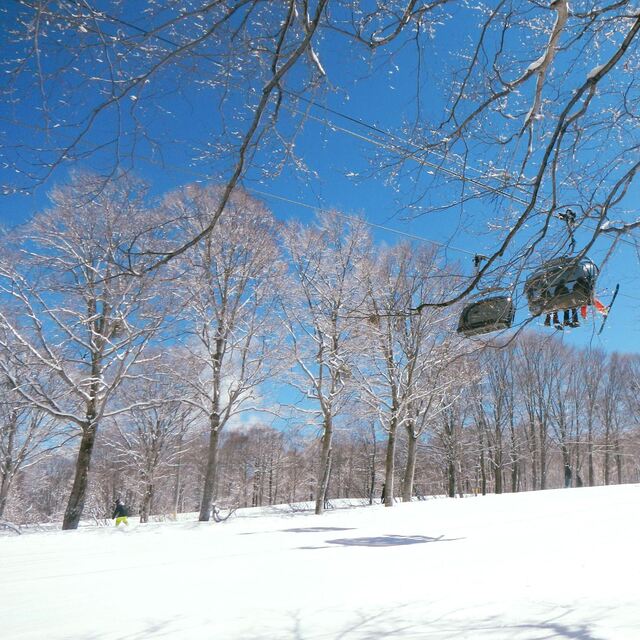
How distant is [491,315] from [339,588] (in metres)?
2.56

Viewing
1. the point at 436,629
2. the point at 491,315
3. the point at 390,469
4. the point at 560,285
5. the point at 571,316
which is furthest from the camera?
the point at 390,469

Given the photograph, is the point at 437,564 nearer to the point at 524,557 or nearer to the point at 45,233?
the point at 524,557

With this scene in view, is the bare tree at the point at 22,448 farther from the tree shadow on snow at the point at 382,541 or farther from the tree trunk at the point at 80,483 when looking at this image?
the tree shadow on snow at the point at 382,541

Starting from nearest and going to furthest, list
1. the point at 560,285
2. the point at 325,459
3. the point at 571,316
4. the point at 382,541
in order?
the point at 560,285 < the point at 571,316 < the point at 382,541 < the point at 325,459

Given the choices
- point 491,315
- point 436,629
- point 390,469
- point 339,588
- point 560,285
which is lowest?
point 339,588

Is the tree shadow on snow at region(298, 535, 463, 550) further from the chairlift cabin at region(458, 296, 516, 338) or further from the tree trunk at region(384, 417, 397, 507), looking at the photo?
the tree trunk at region(384, 417, 397, 507)

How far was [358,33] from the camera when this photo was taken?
276 cm

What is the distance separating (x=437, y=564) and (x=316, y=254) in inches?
477

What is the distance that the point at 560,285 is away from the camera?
362 cm

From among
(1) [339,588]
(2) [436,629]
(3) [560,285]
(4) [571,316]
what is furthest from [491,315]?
(1) [339,588]

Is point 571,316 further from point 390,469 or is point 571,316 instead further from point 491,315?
point 390,469

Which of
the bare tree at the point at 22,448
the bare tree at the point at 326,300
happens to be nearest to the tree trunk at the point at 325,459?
the bare tree at the point at 326,300

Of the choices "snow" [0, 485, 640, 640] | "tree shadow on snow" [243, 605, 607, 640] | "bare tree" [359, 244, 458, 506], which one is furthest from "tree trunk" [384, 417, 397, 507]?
"tree shadow on snow" [243, 605, 607, 640]

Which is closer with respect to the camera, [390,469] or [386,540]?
[386,540]
